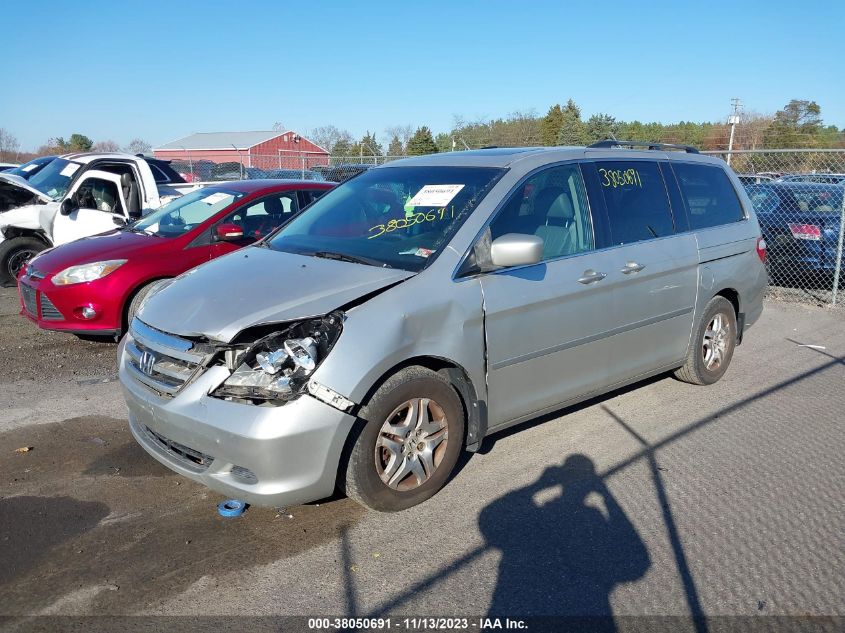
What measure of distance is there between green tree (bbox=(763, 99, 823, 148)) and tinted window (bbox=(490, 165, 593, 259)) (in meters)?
25.9

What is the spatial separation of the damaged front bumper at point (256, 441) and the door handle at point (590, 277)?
191 cm

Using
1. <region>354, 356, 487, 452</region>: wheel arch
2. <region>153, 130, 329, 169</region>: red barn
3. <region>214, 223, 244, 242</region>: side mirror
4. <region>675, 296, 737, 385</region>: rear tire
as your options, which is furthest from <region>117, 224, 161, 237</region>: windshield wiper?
<region>153, 130, 329, 169</region>: red barn

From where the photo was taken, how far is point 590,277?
4.59 metres

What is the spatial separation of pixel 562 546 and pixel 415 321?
134 centimetres

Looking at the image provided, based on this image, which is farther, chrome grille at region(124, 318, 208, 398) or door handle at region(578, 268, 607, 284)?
door handle at region(578, 268, 607, 284)

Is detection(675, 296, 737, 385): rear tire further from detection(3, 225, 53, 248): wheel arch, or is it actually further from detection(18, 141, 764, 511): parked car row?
detection(3, 225, 53, 248): wheel arch

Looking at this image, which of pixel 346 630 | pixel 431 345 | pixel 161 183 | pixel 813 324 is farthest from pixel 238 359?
pixel 161 183

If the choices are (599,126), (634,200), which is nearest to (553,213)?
(634,200)

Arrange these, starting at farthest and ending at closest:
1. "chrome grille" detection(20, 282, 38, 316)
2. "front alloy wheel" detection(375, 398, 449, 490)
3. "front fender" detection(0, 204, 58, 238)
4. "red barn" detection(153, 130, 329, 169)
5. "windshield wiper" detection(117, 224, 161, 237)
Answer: "red barn" detection(153, 130, 329, 169) < "front fender" detection(0, 204, 58, 238) < "windshield wiper" detection(117, 224, 161, 237) < "chrome grille" detection(20, 282, 38, 316) < "front alloy wheel" detection(375, 398, 449, 490)

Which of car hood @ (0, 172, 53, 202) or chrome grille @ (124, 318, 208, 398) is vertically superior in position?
car hood @ (0, 172, 53, 202)

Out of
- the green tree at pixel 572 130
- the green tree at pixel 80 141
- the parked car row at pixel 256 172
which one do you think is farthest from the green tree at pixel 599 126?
the green tree at pixel 80 141

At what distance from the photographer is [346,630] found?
2898 millimetres

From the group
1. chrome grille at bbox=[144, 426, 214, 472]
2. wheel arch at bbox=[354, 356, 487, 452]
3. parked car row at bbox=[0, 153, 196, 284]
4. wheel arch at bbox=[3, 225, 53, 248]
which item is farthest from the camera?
wheel arch at bbox=[3, 225, 53, 248]

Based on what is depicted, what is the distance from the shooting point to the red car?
668 centimetres
